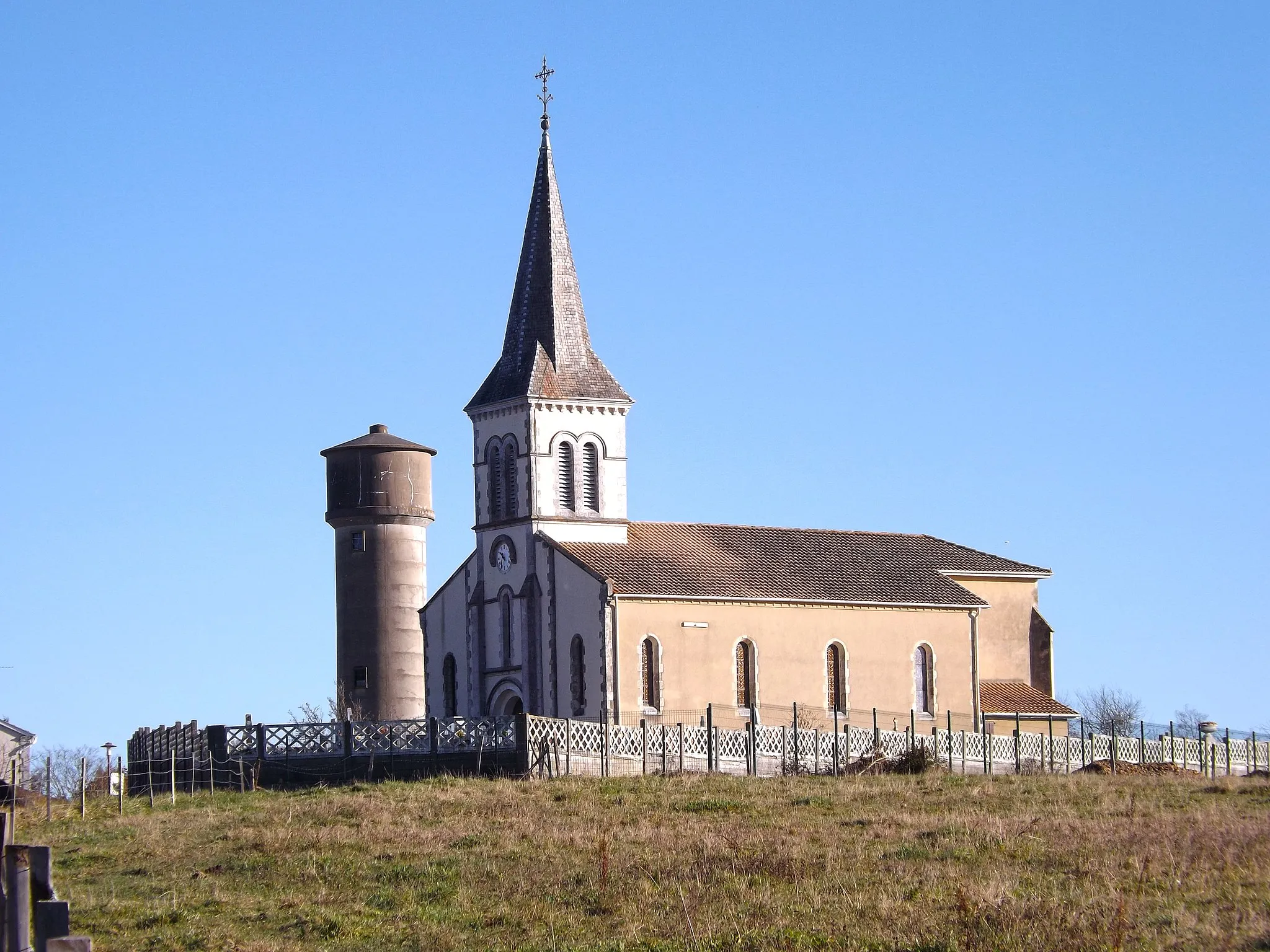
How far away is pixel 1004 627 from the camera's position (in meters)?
62.0

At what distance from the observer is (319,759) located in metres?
45.2

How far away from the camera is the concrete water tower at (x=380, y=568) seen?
62.5 m

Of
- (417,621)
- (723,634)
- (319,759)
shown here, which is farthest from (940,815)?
(417,621)

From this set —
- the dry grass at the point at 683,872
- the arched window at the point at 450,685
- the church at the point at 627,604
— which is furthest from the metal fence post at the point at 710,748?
the arched window at the point at 450,685

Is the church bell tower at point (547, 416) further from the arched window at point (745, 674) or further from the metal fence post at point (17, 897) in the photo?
the metal fence post at point (17, 897)

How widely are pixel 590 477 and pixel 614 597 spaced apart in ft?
18.7

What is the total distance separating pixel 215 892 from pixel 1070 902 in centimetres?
1135

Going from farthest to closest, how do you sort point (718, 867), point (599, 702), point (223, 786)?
point (599, 702)
point (223, 786)
point (718, 867)

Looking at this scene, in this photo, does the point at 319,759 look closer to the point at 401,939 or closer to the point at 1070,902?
the point at 401,939

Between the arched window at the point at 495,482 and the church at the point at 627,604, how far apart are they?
0.05 meters

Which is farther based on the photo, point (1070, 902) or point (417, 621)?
point (417, 621)

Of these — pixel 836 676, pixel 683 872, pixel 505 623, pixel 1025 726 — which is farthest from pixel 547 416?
pixel 683 872

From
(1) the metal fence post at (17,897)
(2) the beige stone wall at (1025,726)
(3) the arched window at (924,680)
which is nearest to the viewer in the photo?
(1) the metal fence post at (17,897)

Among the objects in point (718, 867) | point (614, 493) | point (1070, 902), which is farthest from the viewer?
point (614, 493)
